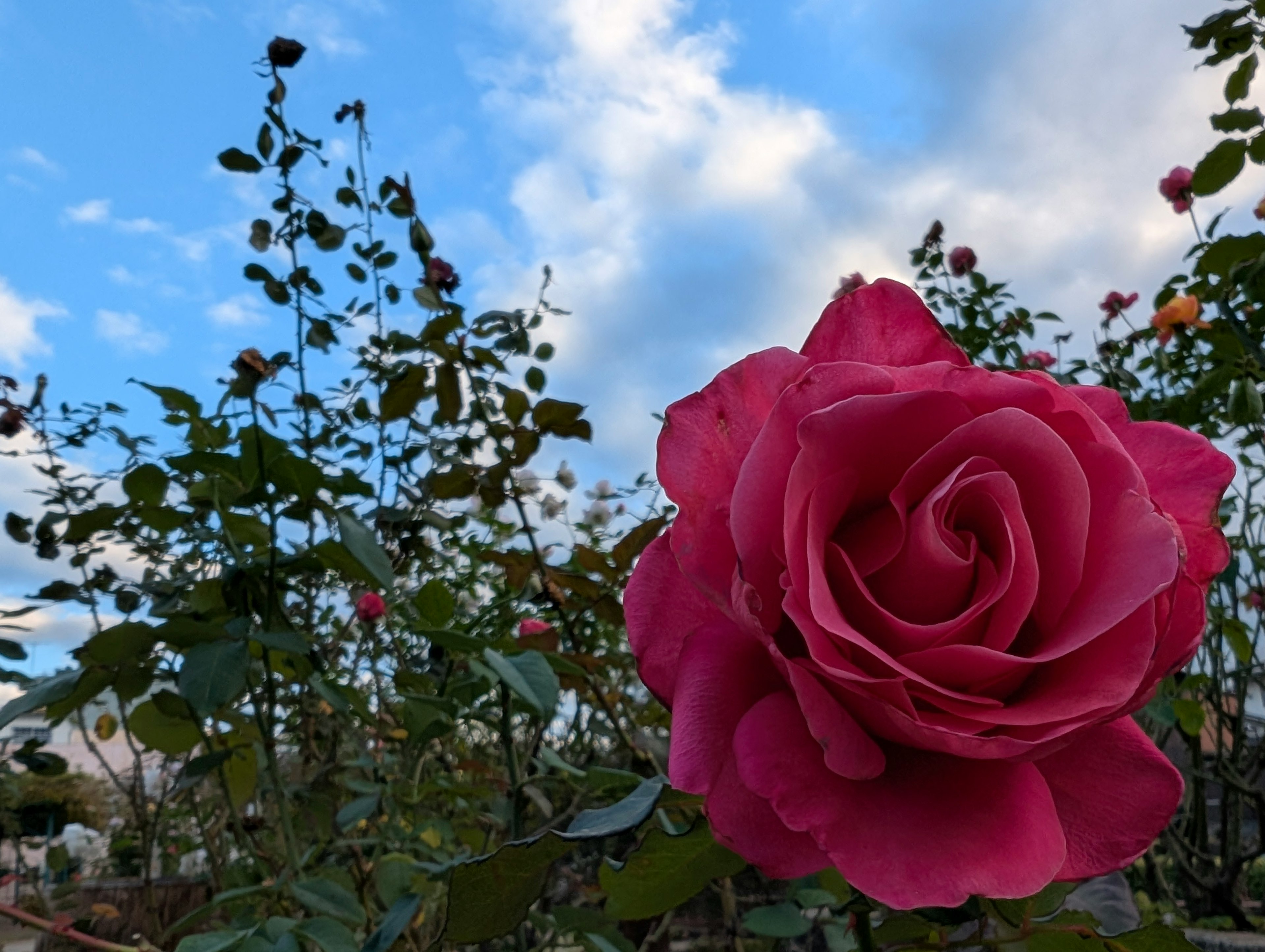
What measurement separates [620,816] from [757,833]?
0.30 ft

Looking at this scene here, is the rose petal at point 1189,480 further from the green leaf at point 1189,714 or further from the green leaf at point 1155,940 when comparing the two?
the green leaf at point 1189,714

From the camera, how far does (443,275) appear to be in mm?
1329

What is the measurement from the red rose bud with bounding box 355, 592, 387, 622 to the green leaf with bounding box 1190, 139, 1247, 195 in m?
1.31

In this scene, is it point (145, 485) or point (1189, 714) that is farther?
point (1189, 714)

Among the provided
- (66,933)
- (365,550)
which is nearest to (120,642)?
(365,550)

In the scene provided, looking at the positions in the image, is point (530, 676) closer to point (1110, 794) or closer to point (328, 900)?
point (328, 900)

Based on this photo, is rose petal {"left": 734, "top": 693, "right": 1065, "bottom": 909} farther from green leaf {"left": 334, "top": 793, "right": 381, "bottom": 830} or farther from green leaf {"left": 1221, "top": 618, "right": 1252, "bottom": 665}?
green leaf {"left": 1221, "top": 618, "right": 1252, "bottom": 665}

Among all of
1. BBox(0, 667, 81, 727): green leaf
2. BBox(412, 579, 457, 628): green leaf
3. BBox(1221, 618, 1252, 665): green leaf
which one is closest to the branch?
BBox(0, 667, 81, 727): green leaf

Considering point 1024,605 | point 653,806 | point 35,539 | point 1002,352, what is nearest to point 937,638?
point 1024,605

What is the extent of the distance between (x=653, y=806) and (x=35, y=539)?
4.65 feet

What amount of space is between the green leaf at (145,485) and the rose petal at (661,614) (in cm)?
69

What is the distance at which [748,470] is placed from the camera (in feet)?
1.09

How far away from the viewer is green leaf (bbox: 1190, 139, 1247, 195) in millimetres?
1102

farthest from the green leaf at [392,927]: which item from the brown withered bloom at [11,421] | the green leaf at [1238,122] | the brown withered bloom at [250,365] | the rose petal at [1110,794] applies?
the brown withered bloom at [11,421]
